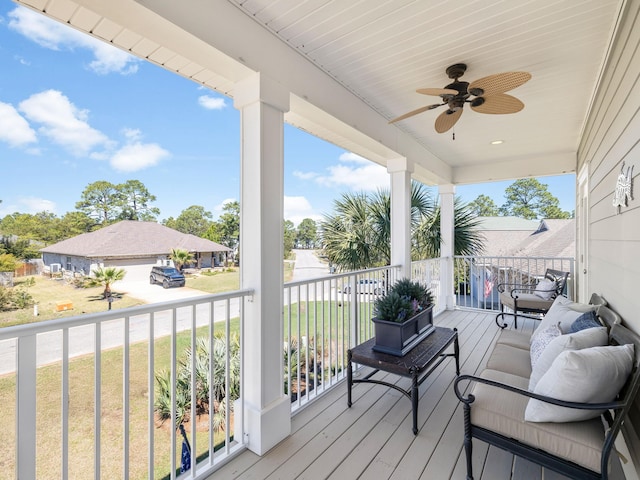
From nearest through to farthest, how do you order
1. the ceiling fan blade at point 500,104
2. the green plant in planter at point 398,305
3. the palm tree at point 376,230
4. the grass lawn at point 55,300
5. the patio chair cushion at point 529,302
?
the grass lawn at point 55,300 → the ceiling fan blade at point 500,104 → the green plant in planter at point 398,305 → the patio chair cushion at point 529,302 → the palm tree at point 376,230

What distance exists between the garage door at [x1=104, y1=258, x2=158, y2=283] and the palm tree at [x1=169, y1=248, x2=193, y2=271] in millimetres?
124

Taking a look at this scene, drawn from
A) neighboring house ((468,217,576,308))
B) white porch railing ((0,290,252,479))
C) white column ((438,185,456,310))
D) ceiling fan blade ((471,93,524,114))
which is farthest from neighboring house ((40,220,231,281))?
neighboring house ((468,217,576,308))

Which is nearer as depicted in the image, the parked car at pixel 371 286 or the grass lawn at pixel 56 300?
the grass lawn at pixel 56 300

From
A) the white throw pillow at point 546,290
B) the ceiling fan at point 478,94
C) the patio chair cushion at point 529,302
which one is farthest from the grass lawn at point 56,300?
the white throw pillow at point 546,290

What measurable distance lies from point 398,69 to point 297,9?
1.04 metres

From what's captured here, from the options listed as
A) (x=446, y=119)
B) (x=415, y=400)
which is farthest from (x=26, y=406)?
(x=446, y=119)

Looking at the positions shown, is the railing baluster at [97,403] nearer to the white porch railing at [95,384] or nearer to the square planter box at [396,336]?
the white porch railing at [95,384]

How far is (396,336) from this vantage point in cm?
242

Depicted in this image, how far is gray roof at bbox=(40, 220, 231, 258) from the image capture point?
1.64 meters

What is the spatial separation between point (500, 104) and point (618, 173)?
93 cm

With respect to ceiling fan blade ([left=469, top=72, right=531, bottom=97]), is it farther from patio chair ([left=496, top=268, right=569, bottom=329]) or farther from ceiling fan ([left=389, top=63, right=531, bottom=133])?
patio chair ([left=496, top=268, right=569, bottom=329])

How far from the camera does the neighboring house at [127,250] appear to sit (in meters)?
1.60

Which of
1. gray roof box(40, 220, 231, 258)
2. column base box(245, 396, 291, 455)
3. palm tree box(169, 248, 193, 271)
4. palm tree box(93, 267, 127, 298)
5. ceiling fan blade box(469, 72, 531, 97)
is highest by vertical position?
ceiling fan blade box(469, 72, 531, 97)

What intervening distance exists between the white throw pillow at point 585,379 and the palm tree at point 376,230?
410 centimetres
